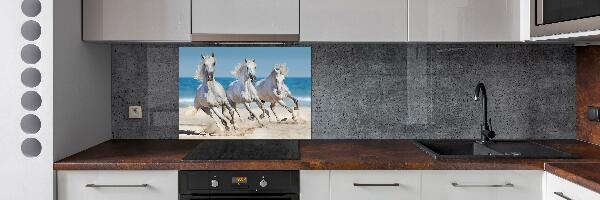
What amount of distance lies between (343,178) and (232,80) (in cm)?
98

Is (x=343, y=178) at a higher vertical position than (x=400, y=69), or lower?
lower

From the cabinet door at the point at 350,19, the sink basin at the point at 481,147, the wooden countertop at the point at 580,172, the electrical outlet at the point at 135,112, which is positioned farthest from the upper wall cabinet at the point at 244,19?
the wooden countertop at the point at 580,172

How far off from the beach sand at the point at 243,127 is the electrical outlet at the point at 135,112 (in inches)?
8.3

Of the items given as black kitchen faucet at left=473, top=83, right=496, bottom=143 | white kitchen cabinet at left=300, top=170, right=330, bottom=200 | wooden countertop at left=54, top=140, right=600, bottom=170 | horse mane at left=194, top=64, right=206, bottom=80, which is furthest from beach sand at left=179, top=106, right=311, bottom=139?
black kitchen faucet at left=473, top=83, right=496, bottom=143

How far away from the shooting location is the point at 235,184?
7.77 feet

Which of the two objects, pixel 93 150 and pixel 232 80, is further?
pixel 232 80

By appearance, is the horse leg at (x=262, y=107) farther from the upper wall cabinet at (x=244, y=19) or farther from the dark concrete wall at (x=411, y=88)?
the upper wall cabinet at (x=244, y=19)

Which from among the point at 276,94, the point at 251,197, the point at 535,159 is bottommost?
the point at 251,197

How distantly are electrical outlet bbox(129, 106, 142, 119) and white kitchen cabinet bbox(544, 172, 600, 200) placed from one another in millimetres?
1981

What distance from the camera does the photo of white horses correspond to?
308 centimetres

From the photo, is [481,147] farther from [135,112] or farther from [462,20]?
[135,112]
